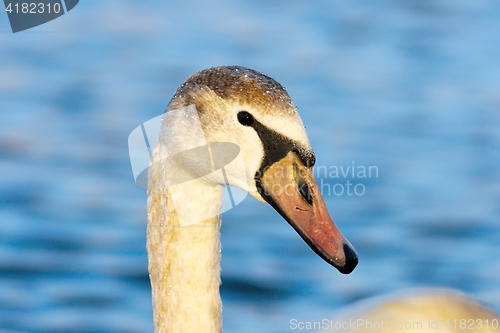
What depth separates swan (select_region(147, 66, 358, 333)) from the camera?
321 centimetres

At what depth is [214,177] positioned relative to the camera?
335cm

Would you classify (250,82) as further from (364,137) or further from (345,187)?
(364,137)

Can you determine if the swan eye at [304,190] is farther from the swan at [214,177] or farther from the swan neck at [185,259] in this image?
the swan neck at [185,259]

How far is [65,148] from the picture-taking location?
7.95m

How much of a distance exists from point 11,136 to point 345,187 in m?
3.11

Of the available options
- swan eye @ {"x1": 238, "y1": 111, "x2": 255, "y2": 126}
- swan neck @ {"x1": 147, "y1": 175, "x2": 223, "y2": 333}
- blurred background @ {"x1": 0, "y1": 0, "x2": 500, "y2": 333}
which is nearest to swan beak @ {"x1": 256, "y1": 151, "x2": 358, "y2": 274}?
swan eye @ {"x1": 238, "y1": 111, "x2": 255, "y2": 126}

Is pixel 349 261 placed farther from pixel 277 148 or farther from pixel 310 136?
pixel 310 136

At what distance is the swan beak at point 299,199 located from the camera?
3234mm

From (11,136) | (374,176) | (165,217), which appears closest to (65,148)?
(11,136)

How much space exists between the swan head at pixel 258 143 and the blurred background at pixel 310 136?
9.11ft

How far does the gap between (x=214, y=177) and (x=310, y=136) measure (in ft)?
14.6

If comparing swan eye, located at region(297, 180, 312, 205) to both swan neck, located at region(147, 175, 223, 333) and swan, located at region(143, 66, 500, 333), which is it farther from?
swan neck, located at region(147, 175, 223, 333)

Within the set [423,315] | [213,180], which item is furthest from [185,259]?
[423,315]

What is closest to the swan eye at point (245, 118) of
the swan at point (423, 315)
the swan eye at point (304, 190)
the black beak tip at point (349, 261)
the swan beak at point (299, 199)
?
the swan beak at point (299, 199)
